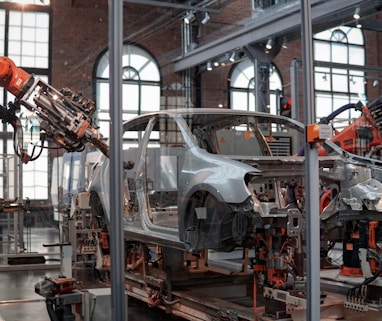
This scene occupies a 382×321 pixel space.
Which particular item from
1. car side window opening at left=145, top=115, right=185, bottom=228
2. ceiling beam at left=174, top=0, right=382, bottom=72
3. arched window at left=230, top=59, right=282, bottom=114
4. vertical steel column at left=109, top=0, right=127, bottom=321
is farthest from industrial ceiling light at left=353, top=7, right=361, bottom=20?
vertical steel column at left=109, top=0, right=127, bottom=321

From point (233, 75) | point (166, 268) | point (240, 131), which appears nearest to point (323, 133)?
point (233, 75)

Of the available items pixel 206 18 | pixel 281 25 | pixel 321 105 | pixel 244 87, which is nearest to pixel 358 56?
pixel 281 25

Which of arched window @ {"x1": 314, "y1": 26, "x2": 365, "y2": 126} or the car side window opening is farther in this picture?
arched window @ {"x1": 314, "y1": 26, "x2": 365, "y2": 126}

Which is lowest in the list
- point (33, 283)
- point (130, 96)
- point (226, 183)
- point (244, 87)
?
point (33, 283)

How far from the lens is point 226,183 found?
14.7ft

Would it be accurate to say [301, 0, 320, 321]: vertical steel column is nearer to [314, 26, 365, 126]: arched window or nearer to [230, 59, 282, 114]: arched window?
[230, 59, 282, 114]: arched window

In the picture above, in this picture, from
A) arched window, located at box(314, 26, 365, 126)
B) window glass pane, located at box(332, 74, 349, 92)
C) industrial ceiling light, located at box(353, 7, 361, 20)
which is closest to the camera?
arched window, located at box(314, 26, 365, 126)

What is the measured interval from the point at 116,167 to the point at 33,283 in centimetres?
324

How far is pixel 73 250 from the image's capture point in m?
5.37

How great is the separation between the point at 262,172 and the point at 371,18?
3.82m

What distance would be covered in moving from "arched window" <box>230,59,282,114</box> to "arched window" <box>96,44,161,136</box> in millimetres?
1251

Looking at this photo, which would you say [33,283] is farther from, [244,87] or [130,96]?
[130,96]

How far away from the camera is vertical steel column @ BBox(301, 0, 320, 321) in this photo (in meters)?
3.62

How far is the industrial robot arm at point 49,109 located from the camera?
398 cm
